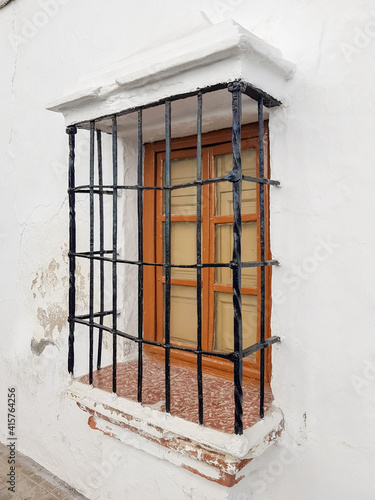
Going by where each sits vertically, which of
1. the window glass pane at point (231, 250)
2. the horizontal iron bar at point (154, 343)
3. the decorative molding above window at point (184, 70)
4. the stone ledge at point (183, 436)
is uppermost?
the decorative molding above window at point (184, 70)

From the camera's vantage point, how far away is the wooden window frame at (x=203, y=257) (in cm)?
161

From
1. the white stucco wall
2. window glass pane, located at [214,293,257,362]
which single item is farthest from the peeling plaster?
window glass pane, located at [214,293,257,362]

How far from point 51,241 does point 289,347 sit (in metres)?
1.61

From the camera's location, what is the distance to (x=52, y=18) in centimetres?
242

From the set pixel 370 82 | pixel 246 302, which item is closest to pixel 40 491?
pixel 246 302

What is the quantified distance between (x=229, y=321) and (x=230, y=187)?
1.97 feet

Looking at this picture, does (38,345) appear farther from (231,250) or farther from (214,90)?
(214,90)

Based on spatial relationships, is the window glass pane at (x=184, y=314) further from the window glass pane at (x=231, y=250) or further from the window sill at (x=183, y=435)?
the window sill at (x=183, y=435)

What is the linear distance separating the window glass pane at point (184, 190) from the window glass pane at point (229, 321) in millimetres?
446

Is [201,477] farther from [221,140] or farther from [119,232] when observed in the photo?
[221,140]

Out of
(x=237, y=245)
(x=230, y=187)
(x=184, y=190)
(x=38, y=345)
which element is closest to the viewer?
(x=237, y=245)

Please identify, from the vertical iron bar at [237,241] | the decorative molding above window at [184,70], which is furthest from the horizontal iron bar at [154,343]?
the decorative molding above window at [184,70]

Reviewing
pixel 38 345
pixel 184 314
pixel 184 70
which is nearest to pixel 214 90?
pixel 184 70

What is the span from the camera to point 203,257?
1826 mm
